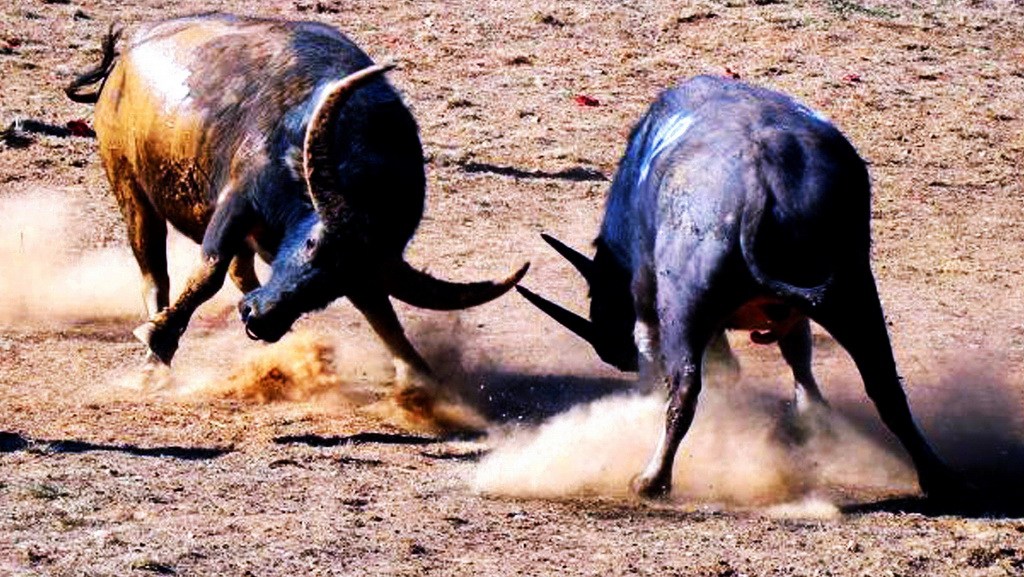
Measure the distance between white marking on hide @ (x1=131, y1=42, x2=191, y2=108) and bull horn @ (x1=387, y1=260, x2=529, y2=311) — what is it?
1412 mm

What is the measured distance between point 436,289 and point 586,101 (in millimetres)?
6301

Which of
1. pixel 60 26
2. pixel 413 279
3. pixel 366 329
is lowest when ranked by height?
pixel 60 26

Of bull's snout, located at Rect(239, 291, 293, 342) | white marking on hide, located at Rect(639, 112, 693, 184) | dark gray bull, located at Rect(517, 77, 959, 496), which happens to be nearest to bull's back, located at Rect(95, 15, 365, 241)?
bull's snout, located at Rect(239, 291, 293, 342)

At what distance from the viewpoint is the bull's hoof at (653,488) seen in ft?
28.8

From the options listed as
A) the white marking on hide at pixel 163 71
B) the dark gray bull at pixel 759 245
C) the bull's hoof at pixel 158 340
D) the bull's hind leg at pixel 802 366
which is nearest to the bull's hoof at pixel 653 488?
the dark gray bull at pixel 759 245

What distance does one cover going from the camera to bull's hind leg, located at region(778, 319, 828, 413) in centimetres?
1012

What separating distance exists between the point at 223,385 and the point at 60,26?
289 inches

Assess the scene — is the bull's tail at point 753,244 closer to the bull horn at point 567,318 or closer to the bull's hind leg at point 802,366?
the bull horn at point 567,318

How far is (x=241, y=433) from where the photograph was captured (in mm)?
9734

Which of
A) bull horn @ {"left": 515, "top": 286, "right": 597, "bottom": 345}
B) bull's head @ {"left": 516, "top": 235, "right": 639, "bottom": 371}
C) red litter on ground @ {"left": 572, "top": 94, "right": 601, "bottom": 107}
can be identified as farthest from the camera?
red litter on ground @ {"left": 572, "top": 94, "right": 601, "bottom": 107}

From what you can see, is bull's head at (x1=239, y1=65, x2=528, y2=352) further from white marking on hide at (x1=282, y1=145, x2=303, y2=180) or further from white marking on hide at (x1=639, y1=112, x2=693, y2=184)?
white marking on hide at (x1=639, y1=112, x2=693, y2=184)

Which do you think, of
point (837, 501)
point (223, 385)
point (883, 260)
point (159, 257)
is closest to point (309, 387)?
point (223, 385)

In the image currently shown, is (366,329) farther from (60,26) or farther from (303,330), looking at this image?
(60,26)

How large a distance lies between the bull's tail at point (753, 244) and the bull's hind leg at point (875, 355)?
9 cm
